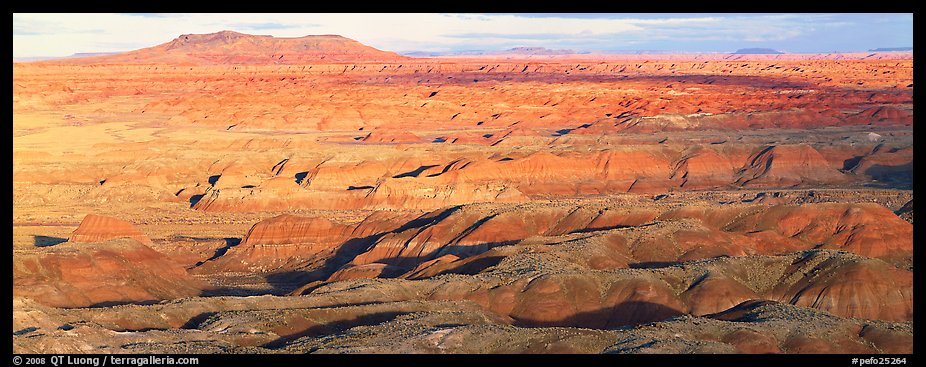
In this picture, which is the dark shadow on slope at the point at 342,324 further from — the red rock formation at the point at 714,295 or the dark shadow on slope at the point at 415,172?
the dark shadow on slope at the point at 415,172

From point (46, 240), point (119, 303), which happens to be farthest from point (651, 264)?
point (46, 240)

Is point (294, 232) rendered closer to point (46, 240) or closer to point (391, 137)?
point (46, 240)

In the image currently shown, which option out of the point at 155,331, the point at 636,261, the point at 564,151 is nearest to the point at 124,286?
the point at 155,331

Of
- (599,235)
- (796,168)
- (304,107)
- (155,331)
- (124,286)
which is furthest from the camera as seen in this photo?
(304,107)

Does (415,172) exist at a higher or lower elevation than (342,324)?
higher

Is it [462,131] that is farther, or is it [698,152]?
[462,131]

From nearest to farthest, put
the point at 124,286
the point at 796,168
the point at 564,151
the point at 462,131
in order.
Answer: the point at 124,286
the point at 796,168
the point at 564,151
the point at 462,131

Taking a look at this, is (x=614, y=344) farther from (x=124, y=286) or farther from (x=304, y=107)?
(x=304, y=107)
